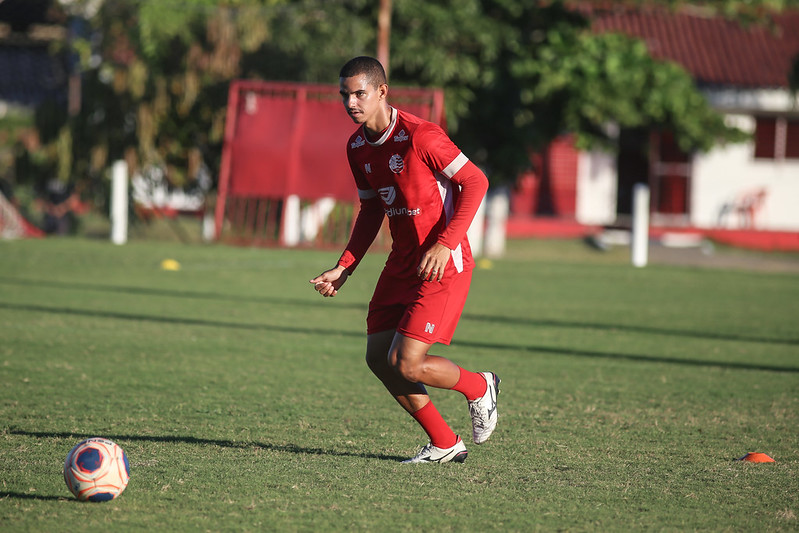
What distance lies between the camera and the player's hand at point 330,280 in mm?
5543

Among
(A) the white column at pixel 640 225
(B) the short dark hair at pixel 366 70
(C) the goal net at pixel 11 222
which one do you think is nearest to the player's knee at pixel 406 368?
(B) the short dark hair at pixel 366 70

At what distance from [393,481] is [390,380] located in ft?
2.19

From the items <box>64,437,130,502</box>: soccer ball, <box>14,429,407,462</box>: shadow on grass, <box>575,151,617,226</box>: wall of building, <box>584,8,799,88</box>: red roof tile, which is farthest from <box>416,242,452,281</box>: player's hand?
<box>584,8,799,88</box>: red roof tile

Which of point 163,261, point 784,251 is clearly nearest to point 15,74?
point 163,261

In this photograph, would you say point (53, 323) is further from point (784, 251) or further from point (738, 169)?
point (738, 169)

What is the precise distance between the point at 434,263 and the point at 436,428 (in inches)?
34.6

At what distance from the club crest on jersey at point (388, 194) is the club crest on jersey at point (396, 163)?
0.10 metres

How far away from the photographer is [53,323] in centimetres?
1002

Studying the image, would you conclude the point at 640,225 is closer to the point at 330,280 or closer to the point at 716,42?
the point at 716,42

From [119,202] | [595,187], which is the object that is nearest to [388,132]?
[119,202]

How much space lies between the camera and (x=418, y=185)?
5297mm

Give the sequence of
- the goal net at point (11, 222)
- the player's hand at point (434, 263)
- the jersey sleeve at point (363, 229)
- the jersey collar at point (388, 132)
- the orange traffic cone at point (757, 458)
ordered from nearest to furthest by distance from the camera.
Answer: the player's hand at point (434, 263) → the jersey collar at point (388, 132) → the orange traffic cone at point (757, 458) → the jersey sleeve at point (363, 229) → the goal net at point (11, 222)

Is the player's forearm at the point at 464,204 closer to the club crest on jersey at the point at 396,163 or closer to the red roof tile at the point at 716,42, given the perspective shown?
the club crest on jersey at the point at 396,163

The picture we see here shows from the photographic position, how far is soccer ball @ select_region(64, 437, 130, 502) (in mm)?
4387
